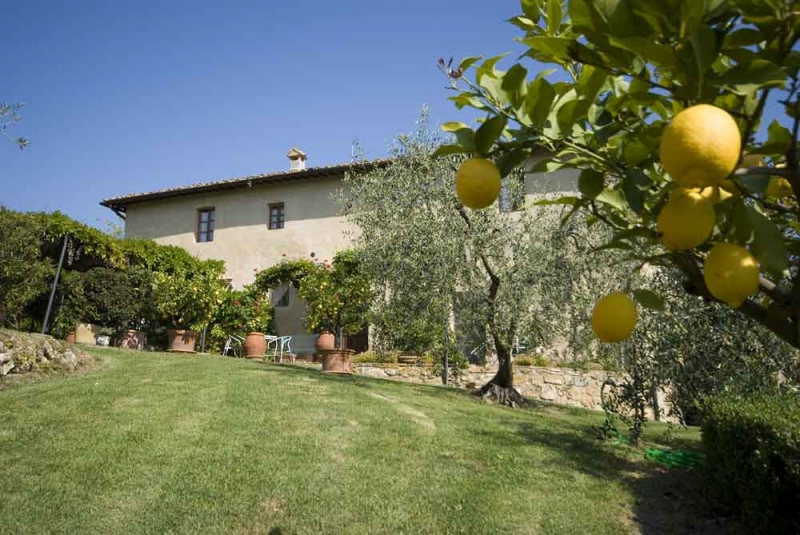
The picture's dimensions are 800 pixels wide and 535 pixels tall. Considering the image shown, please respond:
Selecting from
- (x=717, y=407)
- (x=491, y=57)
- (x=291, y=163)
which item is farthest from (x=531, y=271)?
(x=291, y=163)

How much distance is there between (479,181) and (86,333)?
50.2 feet

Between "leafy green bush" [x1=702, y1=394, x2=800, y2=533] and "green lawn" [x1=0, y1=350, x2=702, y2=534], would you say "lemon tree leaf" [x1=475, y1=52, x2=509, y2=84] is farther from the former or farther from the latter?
"green lawn" [x1=0, y1=350, x2=702, y2=534]

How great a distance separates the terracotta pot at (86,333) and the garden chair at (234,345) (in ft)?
10.9

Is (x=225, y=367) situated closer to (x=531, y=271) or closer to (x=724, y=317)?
(x=531, y=271)

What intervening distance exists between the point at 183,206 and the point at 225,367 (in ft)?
40.8

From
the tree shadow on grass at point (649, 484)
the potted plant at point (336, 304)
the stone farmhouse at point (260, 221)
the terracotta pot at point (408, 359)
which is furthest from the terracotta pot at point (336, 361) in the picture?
the tree shadow on grass at point (649, 484)

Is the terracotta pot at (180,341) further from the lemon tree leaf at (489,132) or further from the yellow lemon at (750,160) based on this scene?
the yellow lemon at (750,160)

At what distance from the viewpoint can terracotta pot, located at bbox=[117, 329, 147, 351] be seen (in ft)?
46.7

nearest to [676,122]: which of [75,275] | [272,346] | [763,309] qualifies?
[763,309]

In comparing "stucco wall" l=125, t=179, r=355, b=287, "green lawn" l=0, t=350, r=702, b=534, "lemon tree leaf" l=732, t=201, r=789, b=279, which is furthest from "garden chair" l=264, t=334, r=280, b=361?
"lemon tree leaf" l=732, t=201, r=789, b=279

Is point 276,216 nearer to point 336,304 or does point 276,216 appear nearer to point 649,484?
point 336,304

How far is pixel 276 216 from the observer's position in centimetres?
1972

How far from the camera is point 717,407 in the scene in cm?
486

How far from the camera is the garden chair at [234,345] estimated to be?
50.8ft
